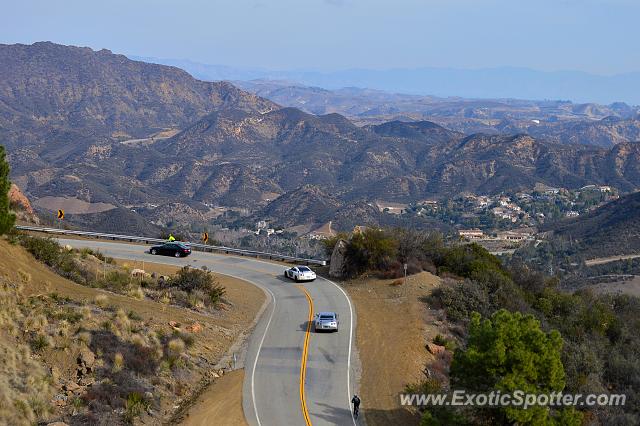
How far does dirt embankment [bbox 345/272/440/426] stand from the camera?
20.5m

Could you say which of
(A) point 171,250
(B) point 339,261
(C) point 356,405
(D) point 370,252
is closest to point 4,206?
(A) point 171,250

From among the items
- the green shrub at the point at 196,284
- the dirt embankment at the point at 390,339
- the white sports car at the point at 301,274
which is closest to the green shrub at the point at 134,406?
the dirt embankment at the point at 390,339

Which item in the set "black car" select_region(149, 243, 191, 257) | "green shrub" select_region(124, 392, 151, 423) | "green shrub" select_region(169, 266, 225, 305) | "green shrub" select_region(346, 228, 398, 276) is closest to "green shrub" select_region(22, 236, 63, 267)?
"green shrub" select_region(169, 266, 225, 305)

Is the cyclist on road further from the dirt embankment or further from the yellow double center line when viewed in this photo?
the yellow double center line

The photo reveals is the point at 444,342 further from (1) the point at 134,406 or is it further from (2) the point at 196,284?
(1) the point at 134,406

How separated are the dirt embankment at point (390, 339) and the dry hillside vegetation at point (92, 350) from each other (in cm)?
552

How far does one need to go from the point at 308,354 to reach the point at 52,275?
11.4m

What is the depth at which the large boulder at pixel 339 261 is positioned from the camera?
39125mm

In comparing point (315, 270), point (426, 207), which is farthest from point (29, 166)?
point (315, 270)

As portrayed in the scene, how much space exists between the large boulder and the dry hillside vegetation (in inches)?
460

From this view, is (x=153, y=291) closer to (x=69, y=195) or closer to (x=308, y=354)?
(x=308, y=354)

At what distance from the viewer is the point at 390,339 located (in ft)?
87.0

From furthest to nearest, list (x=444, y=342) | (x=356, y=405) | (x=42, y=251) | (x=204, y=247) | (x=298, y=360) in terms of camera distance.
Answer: (x=204, y=247)
(x=42, y=251)
(x=444, y=342)
(x=298, y=360)
(x=356, y=405)

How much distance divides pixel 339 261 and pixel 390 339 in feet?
43.1
